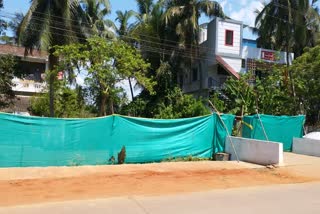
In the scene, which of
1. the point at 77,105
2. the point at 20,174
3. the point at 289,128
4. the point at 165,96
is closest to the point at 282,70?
the point at 289,128

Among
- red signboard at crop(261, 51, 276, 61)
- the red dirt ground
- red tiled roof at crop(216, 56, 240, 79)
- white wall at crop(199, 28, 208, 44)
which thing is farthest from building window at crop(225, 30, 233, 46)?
the red dirt ground

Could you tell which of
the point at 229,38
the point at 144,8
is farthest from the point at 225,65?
the point at 144,8

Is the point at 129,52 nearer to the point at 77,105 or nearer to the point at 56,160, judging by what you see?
the point at 56,160

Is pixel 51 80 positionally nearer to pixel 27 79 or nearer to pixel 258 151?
pixel 258 151

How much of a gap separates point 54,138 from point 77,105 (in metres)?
17.5

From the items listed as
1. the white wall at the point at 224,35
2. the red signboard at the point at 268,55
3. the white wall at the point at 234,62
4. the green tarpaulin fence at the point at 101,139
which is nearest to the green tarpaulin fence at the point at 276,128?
the green tarpaulin fence at the point at 101,139

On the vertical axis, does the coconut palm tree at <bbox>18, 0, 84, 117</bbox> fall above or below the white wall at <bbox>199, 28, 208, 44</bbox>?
below

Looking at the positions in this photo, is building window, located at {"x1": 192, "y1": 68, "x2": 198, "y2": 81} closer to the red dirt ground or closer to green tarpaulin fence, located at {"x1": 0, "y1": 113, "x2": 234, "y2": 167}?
green tarpaulin fence, located at {"x1": 0, "y1": 113, "x2": 234, "y2": 167}

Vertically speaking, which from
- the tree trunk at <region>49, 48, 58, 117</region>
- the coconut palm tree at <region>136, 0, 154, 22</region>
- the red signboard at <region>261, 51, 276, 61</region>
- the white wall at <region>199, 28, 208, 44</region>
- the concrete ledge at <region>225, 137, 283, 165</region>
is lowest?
the concrete ledge at <region>225, 137, 283, 165</region>

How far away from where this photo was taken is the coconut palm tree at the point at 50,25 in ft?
74.2

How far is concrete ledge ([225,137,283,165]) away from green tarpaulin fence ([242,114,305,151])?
2.17 m

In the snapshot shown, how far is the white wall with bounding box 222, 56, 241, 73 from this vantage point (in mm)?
30578

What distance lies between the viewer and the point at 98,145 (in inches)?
489

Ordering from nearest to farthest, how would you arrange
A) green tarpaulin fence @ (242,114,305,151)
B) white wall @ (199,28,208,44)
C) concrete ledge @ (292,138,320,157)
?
green tarpaulin fence @ (242,114,305,151) < concrete ledge @ (292,138,320,157) < white wall @ (199,28,208,44)
